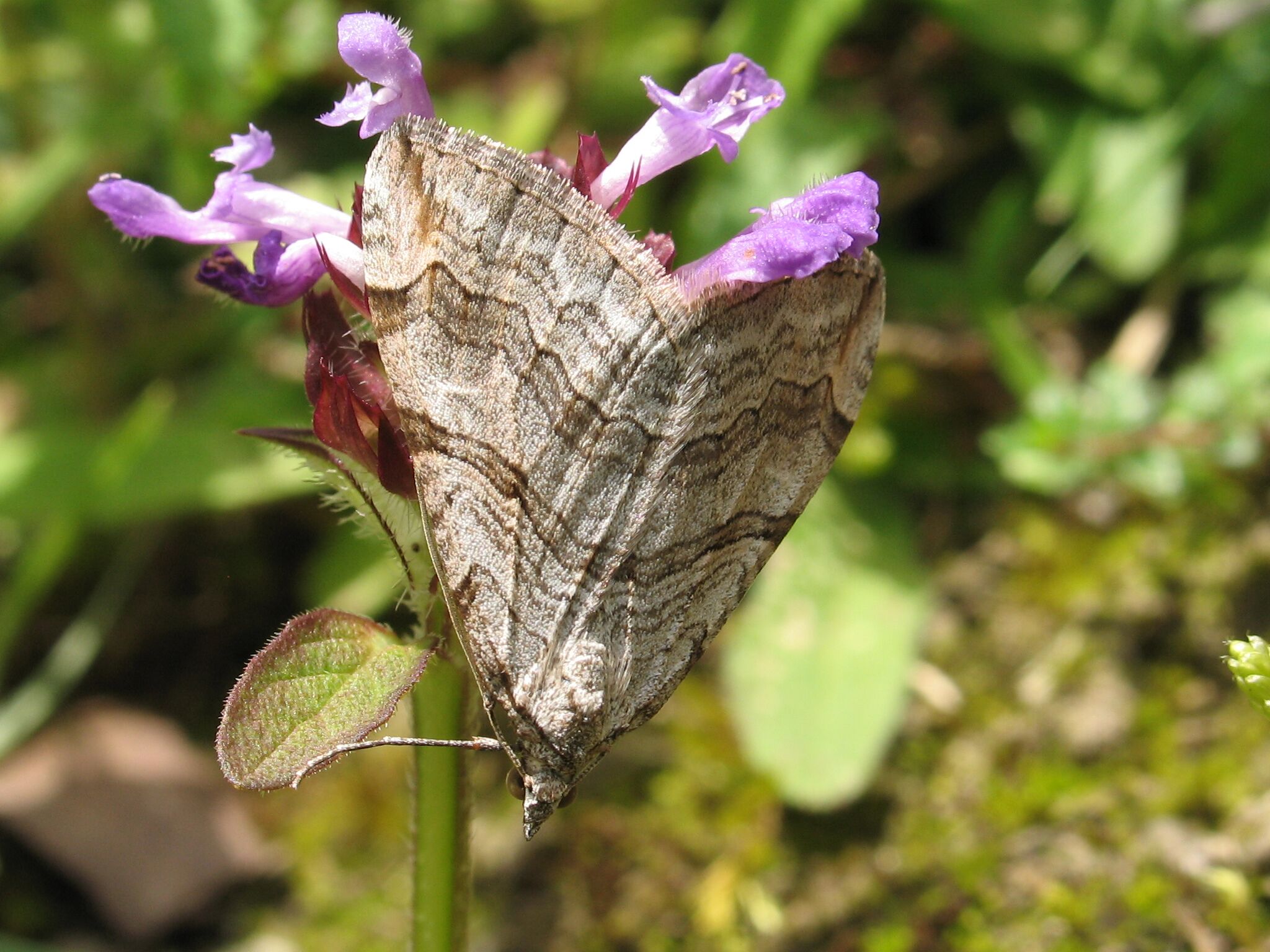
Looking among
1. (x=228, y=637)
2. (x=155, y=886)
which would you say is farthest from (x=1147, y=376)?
(x=155, y=886)

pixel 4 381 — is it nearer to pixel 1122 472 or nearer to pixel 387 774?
pixel 387 774

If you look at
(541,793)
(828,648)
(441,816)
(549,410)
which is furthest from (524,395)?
(828,648)

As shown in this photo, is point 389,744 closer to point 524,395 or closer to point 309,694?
point 309,694

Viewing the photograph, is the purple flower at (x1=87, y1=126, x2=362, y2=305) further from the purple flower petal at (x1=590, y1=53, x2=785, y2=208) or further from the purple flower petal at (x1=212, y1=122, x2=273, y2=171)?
the purple flower petal at (x1=590, y1=53, x2=785, y2=208)

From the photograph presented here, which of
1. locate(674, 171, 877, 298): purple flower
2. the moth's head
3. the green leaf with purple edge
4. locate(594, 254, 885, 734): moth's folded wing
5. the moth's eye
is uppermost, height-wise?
locate(674, 171, 877, 298): purple flower

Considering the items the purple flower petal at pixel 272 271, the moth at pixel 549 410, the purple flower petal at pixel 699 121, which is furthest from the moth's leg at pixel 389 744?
the purple flower petal at pixel 699 121

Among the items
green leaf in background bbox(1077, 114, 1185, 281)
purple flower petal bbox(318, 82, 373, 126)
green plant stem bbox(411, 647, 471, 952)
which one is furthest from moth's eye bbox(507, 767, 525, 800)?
green leaf in background bbox(1077, 114, 1185, 281)
